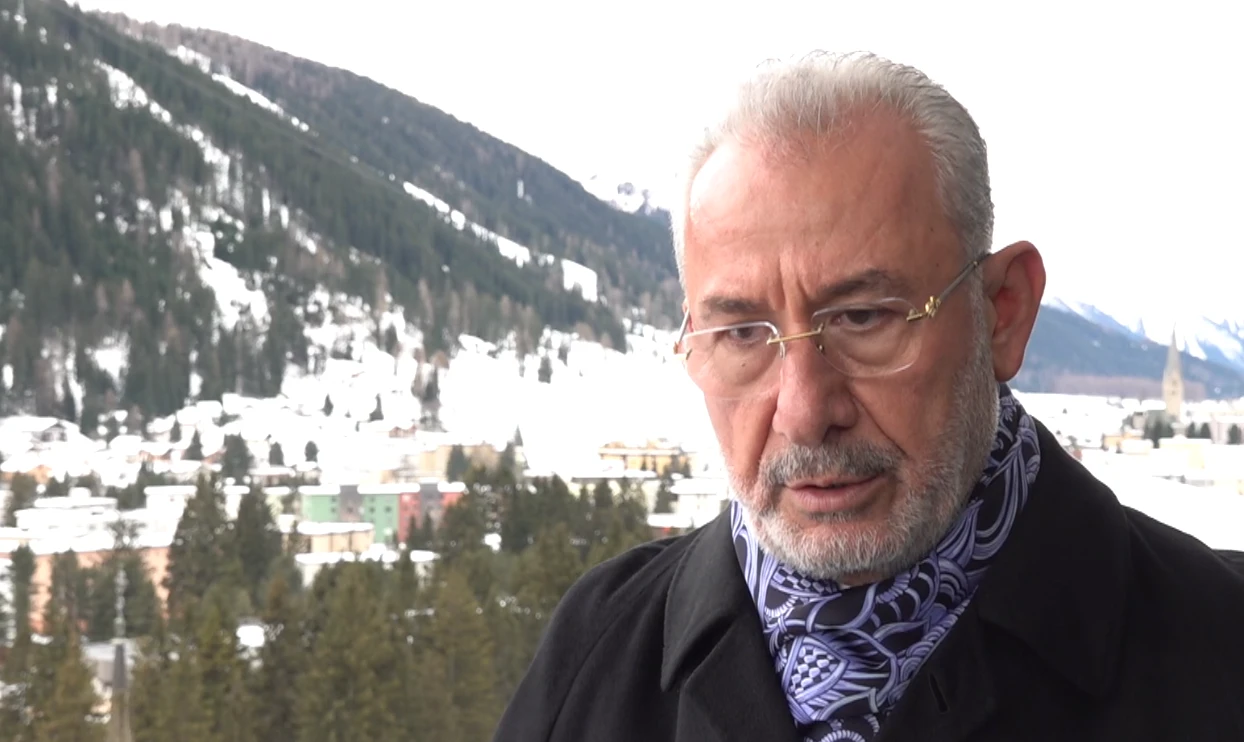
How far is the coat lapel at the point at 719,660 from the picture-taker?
834mm

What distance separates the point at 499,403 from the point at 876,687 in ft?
18.4

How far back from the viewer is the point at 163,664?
3.16 meters

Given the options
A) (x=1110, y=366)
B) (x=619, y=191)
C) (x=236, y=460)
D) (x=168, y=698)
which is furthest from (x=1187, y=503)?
(x=236, y=460)

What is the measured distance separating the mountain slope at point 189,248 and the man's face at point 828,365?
4168 mm

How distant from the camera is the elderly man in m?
0.77

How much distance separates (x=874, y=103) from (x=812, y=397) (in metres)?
0.19

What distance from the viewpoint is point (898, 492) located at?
2.65 ft

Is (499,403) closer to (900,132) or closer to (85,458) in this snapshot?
(85,458)

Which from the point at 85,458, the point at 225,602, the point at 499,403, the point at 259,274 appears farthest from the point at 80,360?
the point at 259,274

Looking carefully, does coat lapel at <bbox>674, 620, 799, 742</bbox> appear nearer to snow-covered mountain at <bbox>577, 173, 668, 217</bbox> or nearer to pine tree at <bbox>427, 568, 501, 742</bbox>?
pine tree at <bbox>427, 568, 501, 742</bbox>

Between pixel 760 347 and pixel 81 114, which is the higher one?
pixel 81 114

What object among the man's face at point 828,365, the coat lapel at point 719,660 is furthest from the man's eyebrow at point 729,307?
the coat lapel at point 719,660

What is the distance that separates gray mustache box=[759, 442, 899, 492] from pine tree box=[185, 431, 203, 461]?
4.08 m

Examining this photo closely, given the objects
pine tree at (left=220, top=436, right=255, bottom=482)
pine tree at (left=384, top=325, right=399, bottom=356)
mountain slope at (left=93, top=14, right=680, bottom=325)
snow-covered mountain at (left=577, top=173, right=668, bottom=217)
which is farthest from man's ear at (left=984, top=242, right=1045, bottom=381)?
mountain slope at (left=93, top=14, right=680, bottom=325)
